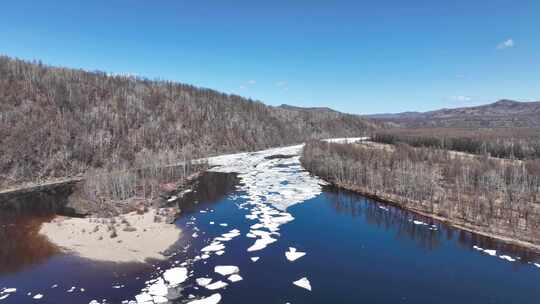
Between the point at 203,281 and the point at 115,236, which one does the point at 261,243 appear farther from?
the point at 115,236

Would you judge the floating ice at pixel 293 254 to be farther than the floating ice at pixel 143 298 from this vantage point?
Yes

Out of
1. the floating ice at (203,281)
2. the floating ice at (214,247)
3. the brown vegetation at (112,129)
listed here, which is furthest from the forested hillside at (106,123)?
the floating ice at (203,281)

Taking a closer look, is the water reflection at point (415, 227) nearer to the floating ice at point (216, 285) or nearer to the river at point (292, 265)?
the river at point (292, 265)

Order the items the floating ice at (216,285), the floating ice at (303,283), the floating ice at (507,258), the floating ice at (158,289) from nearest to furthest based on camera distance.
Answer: the floating ice at (158,289)
the floating ice at (216,285)
the floating ice at (303,283)
the floating ice at (507,258)

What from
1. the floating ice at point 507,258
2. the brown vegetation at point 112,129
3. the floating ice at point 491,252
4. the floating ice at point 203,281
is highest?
the brown vegetation at point 112,129

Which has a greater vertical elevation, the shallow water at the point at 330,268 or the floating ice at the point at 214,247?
the floating ice at the point at 214,247

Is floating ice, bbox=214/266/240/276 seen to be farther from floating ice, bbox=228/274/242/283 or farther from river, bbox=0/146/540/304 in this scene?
floating ice, bbox=228/274/242/283

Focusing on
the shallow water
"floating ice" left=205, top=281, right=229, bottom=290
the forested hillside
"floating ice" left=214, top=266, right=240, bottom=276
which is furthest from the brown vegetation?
"floating ice" left=205, top=281, right=229, bottom=290
